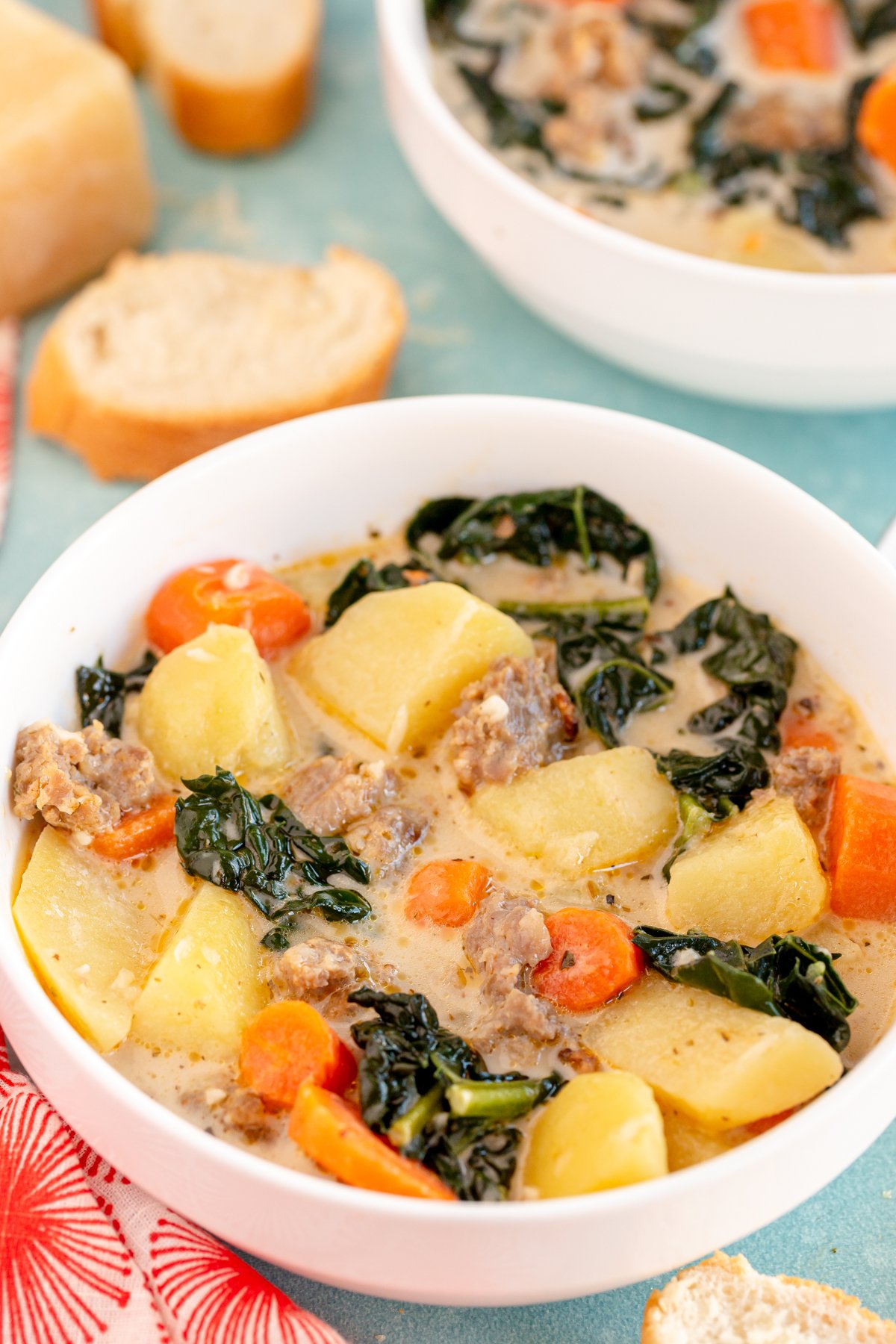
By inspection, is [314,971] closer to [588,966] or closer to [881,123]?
[588,966]

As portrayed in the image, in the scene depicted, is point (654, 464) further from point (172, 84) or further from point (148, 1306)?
point (172, 84)

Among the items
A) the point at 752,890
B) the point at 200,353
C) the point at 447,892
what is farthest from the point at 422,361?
the point at 752,890

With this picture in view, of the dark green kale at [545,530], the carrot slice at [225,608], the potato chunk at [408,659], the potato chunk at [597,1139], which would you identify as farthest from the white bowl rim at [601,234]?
the potato chunk at [597,1139]

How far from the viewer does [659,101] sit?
16.5 feet

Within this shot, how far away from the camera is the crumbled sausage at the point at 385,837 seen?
3146mm

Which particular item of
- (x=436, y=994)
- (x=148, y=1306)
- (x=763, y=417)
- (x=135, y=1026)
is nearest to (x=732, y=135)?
(x=763, y=417)

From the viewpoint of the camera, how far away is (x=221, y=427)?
14.6 ft

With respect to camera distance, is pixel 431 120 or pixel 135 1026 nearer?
pixel 135 1026

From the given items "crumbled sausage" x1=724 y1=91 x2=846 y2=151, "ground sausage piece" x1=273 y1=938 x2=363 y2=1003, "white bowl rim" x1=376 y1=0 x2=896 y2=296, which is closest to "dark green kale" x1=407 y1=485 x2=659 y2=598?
"white bowl rim" x1=376 y1=0 x2=896 y2=296

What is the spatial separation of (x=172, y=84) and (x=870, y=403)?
283cm

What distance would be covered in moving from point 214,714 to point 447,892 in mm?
696

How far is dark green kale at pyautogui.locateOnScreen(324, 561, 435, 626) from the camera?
3668 mm

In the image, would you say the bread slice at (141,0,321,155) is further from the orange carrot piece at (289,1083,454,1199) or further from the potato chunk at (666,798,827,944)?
the orange carrot piece at (289,1083,454,1199)

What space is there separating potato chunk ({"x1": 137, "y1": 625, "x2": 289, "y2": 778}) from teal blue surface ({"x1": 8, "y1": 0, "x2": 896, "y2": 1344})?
0.31 m
